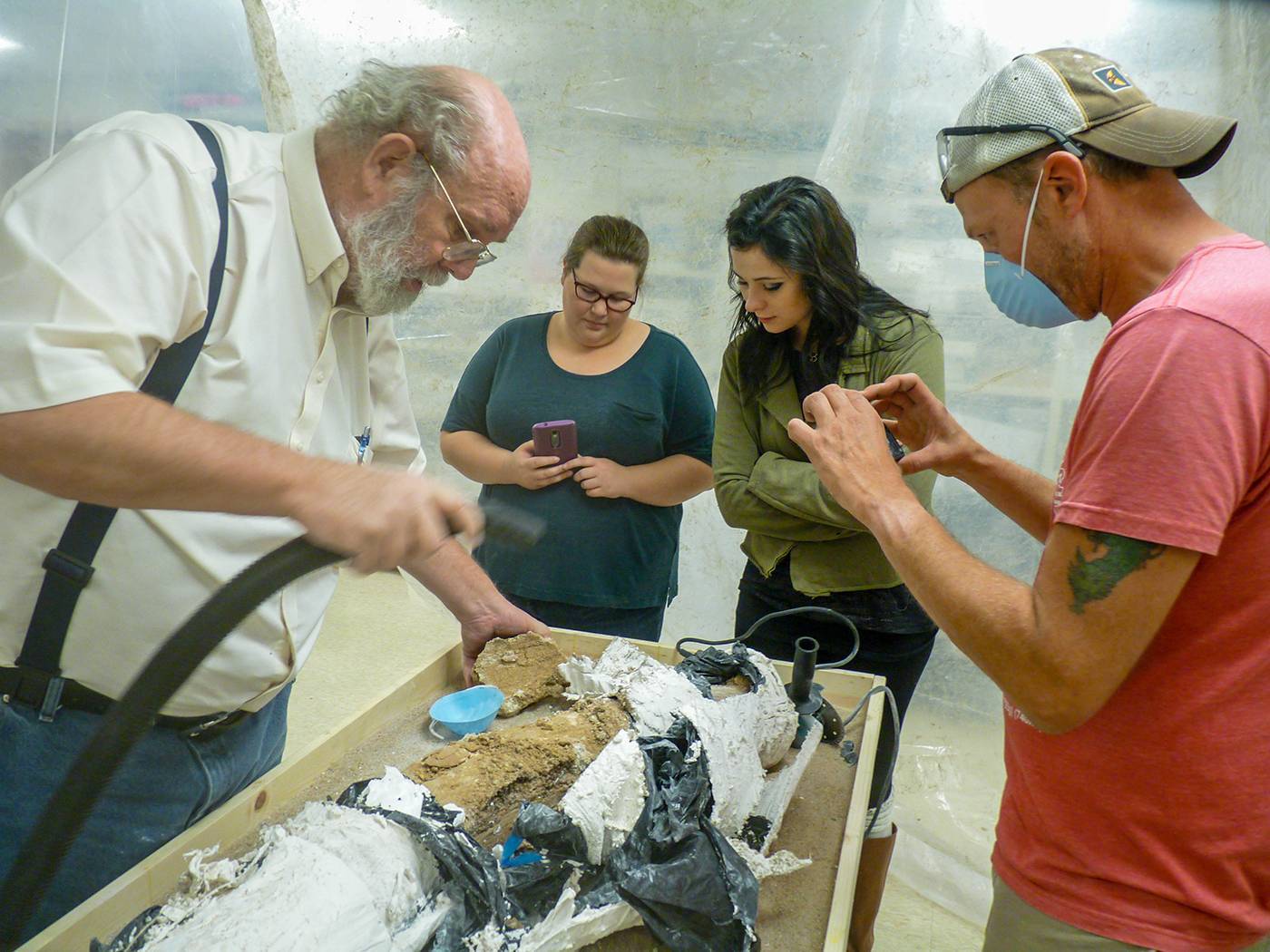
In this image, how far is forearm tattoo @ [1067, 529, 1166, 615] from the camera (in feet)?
3.25

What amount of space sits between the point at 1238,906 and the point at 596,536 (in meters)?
1.64

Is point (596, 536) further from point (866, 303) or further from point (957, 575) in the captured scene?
point (957, 575)

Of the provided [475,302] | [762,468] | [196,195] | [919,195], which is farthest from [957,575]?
[475,302]

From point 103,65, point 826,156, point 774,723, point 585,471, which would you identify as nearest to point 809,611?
point 774,723

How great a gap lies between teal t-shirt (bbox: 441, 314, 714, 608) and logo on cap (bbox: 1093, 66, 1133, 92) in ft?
4.66

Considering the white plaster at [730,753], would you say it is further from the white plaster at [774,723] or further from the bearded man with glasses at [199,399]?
the bearded man with glasses at [199,399]

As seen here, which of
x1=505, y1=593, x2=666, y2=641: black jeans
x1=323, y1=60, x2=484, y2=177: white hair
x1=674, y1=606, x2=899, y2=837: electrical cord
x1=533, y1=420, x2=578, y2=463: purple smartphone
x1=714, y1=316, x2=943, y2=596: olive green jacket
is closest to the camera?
x1=323, y1=60, x2=484, y2=177: white hair

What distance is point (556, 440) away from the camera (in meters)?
2.37

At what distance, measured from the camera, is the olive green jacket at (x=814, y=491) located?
2.07m

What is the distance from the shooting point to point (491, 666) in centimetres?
184

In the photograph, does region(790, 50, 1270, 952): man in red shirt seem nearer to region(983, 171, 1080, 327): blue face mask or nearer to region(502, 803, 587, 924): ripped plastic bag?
region(983, 171, 1080, 327): blue face mask

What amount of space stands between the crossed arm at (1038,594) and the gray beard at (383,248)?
0.76 m

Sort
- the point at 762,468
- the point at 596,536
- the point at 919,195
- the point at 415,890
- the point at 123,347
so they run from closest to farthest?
the point at 123,347 → the point at 415,890 → the point at 762,468 → the point at 596,536 → the point at 919,195

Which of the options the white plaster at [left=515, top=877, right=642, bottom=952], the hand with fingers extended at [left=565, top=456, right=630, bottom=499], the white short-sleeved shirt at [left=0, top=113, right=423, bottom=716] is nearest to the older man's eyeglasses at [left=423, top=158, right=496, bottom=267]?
the white short-sleeved shirt at [left=0, top=113, right=423, bottom=716]
